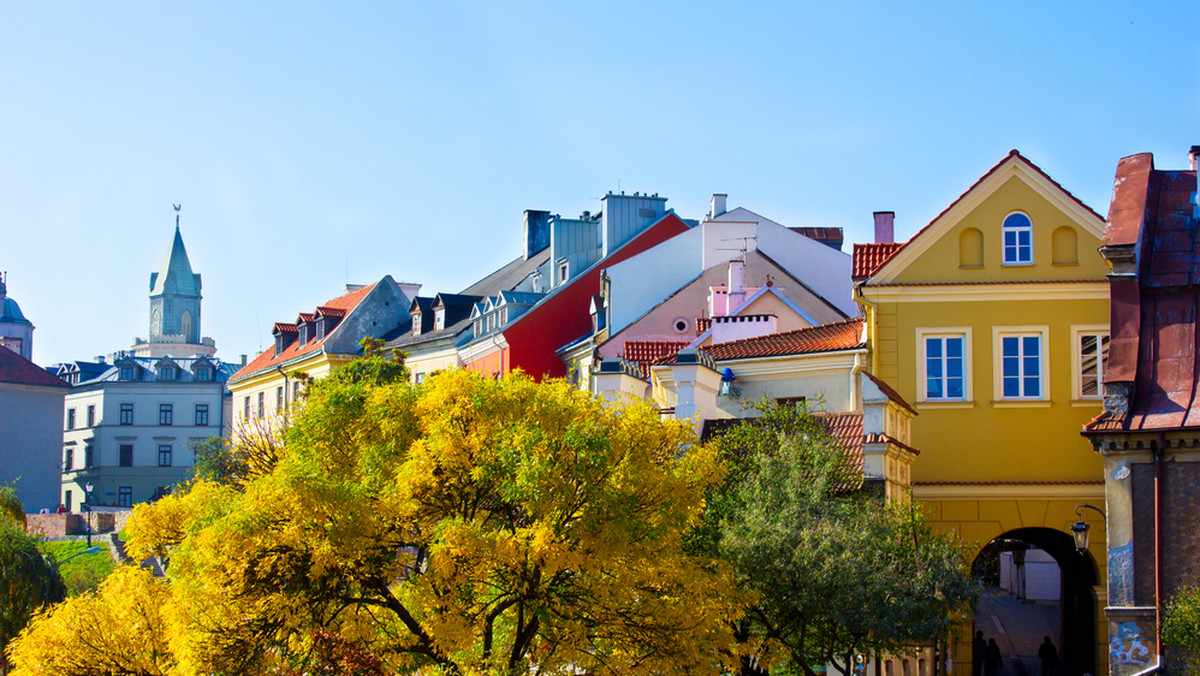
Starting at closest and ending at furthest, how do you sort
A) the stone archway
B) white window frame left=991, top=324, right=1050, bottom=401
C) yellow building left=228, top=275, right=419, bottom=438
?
white window frame left=991, top=324, right=1050, bottom=401
the stone archway
yellow building left=228, top=275, right=419, bottom=438

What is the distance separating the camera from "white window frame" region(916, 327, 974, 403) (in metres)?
35.2

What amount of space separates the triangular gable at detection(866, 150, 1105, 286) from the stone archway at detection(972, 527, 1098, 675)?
22.6 feet

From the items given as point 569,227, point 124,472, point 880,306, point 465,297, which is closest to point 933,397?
point 880,306

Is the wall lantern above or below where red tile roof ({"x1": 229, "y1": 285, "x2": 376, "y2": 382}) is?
below

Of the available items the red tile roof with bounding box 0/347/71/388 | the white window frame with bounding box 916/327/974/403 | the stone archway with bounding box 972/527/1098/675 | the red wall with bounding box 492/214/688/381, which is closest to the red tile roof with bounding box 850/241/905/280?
the white window frame with bounding box 916/327/974/403

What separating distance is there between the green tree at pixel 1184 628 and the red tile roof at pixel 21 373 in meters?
80.4

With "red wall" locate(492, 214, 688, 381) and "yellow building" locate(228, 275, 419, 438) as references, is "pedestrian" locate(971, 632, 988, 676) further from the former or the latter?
"yellow building" locate(228, 275, 419, 438)

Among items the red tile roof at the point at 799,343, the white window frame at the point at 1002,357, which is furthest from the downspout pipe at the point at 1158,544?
the red tile roof at the point at 799,343

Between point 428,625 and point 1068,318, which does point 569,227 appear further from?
point 428,625

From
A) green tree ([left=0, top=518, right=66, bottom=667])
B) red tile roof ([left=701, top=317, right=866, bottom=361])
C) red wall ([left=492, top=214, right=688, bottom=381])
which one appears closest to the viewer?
red tile roof ([left=701, top=317, right=866, bottom=361])

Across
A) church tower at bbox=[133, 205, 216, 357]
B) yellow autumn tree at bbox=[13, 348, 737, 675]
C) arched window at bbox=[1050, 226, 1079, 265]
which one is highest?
church tower at bbox=[133, 205, 216, 357]

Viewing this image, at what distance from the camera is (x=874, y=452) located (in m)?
30.0

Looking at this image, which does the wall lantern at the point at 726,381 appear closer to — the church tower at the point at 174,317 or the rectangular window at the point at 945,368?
the rectangular window at the point at 945,368

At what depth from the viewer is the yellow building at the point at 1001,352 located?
3456 centimetres
